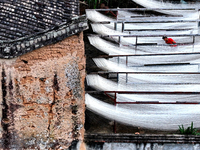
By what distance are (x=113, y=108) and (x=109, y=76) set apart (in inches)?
61.2

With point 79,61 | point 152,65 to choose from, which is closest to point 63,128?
point 79,61

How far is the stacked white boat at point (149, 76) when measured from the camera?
195 inches

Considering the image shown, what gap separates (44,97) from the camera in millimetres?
4145

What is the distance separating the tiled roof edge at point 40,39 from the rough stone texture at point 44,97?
137 millimetres

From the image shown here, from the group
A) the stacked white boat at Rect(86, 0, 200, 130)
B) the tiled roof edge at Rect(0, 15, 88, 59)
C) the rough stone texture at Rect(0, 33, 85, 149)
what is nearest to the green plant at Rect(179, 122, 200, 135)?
the stacked white boat at Rect(86, 0, 200, 130)

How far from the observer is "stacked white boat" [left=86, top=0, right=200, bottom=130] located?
16.2ft

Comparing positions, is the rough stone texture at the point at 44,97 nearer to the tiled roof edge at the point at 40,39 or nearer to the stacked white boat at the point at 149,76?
the tiled roof edge at the point at 40,39

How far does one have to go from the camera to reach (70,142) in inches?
179

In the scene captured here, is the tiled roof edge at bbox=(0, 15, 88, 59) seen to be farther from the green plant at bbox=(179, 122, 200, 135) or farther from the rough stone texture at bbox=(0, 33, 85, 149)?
the green plant at bbox=(179, 122, 200, 135)

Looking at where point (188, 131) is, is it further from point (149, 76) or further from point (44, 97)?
point (44, 97)

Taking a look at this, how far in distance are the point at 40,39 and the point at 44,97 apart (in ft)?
3.02

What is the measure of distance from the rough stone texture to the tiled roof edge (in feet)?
0.45

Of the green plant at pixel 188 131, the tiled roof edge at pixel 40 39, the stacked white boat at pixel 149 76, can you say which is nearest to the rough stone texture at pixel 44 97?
the tiled roof edge at pixel 40 39

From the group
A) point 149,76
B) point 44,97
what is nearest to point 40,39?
point 44,97
